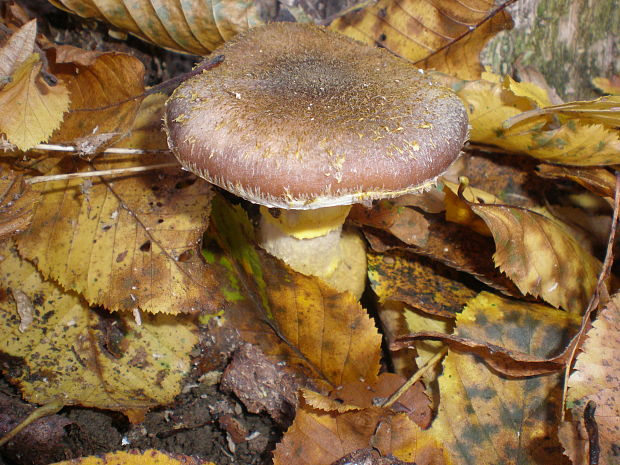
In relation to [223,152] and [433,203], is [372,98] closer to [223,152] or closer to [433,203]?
[223,152]

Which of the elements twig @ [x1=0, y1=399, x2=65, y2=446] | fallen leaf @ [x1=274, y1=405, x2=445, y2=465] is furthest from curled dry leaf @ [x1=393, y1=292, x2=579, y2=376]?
twig @ [x1=0, y1=399, x2=65, y2=446]

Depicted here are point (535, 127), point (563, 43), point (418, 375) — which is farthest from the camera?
point (563, 43)

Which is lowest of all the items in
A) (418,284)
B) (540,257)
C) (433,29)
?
(418,284)

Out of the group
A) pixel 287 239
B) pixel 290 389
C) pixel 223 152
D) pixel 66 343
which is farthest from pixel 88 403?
pixel 223 152

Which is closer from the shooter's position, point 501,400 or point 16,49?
point 501,400

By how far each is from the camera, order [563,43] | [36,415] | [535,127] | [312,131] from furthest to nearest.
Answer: [563,43]
[535,127]
[36,415]
[312,131]

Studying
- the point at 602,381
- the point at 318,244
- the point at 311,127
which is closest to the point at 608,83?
the point at 602,381

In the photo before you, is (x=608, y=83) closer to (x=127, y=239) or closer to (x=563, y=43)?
(x=563, y=43)
